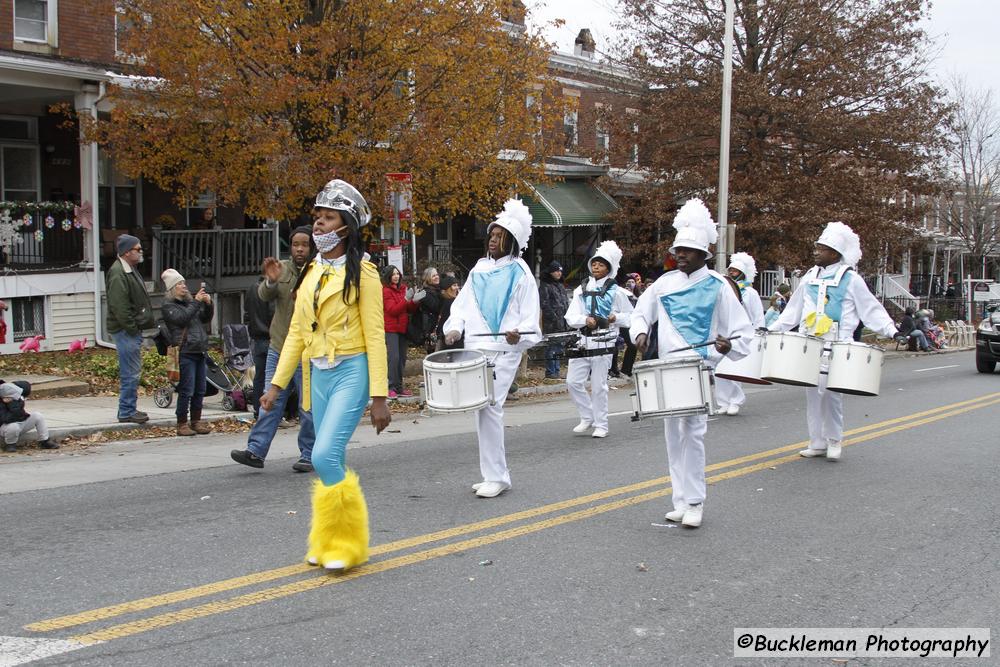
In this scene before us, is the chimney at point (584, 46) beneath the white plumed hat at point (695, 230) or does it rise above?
above

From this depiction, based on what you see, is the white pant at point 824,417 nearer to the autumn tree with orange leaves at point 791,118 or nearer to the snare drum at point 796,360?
the snare drum at point 796,360

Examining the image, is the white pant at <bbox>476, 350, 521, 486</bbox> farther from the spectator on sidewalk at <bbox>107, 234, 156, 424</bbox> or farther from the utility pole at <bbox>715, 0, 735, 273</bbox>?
the utility pole at <bbox>715, 0, 735, 273</bbox>

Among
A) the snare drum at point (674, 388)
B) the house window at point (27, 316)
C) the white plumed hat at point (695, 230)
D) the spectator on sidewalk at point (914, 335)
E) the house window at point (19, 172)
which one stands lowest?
the spectator on sidewalk at point (914, 335)

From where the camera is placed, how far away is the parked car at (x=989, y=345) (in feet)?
67.1

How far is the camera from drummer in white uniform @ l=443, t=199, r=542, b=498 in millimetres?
7801

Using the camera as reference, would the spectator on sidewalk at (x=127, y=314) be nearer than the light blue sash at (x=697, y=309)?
No

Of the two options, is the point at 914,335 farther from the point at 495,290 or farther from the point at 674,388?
the point at 674,388

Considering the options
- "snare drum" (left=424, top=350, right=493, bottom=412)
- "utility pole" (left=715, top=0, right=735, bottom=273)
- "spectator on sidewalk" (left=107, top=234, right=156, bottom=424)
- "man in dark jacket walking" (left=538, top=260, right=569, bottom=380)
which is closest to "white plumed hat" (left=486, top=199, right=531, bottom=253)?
"snare drum" (left=424, top=350, right=493, bottom=412)

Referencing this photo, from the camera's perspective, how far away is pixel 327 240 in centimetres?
588

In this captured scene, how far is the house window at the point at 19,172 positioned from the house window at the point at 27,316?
3451 millimetres

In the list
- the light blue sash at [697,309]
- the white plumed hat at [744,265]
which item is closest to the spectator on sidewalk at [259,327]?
the light blue sash at [697,309]

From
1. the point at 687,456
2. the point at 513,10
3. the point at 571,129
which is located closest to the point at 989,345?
the point at 513,10

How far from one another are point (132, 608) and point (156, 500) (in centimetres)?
275

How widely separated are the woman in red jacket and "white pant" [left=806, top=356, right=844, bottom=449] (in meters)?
6.23
